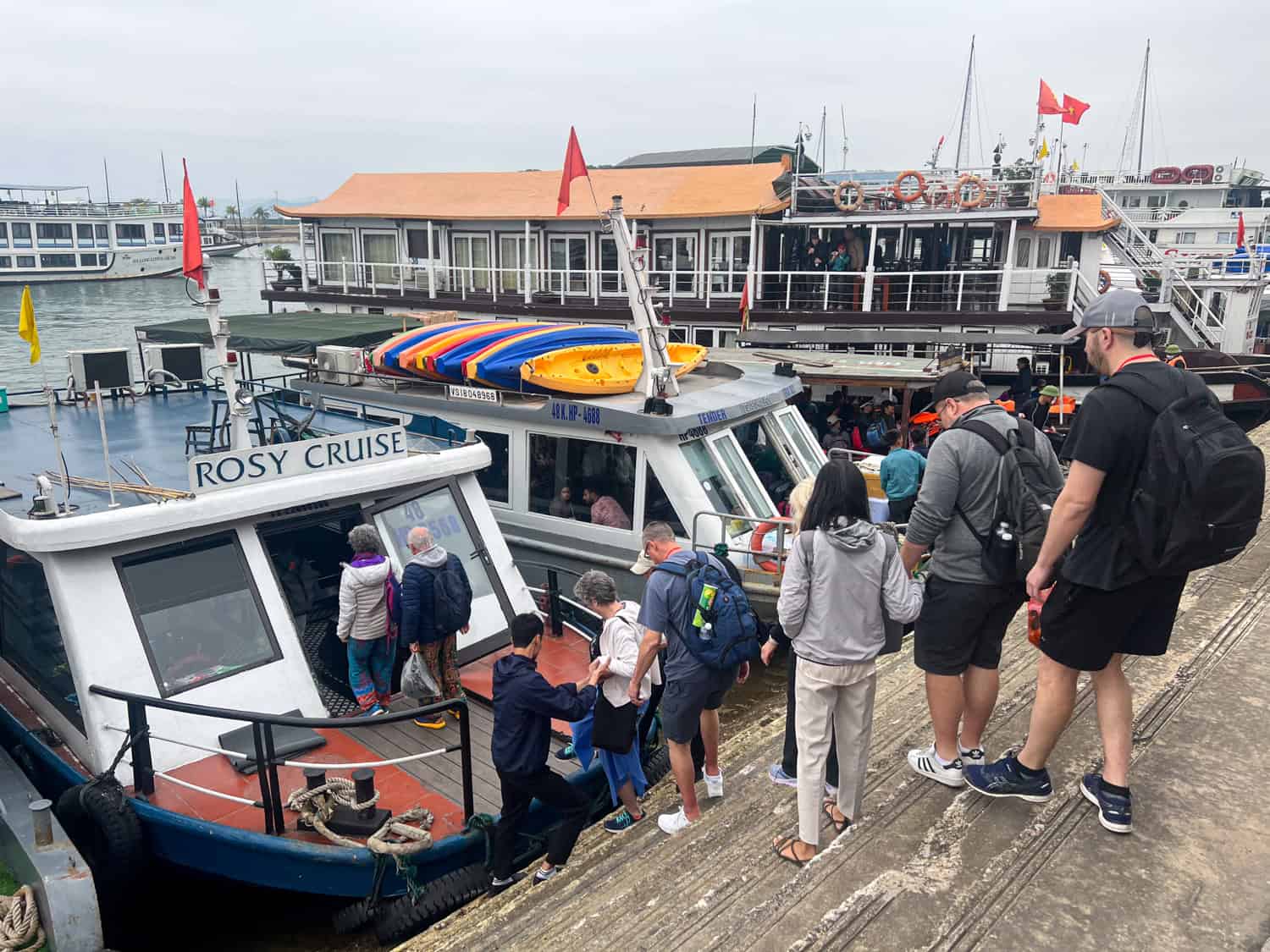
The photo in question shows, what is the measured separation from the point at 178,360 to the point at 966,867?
37.2 ft

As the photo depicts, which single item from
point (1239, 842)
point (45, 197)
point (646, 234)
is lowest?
point (1239, 842)

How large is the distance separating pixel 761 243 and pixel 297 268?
13979 millimetres

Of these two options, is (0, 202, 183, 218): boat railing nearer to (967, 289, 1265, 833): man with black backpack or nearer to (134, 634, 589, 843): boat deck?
(134, 634, 589, 843): boat deck

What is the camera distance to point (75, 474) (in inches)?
295

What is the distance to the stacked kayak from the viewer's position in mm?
9578

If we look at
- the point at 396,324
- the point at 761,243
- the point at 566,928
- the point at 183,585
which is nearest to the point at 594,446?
the point at 183,585

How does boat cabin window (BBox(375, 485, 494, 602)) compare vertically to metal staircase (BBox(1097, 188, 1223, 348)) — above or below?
below

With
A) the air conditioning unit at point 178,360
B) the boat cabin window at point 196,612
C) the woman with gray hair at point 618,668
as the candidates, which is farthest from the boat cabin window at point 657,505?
the air conditioning unit at point 178,360

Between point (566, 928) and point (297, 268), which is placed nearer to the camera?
point (566, 928)

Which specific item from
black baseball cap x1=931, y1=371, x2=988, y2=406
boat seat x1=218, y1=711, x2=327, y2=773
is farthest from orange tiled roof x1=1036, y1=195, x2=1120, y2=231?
boat seat x1=218, y1=711, x2=327, y2=773

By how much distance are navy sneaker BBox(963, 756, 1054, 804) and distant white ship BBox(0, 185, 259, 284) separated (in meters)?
68.4

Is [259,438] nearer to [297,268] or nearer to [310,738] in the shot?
[310,738]

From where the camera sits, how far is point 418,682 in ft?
21.0

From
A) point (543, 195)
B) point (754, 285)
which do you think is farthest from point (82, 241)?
point (754, 285)
